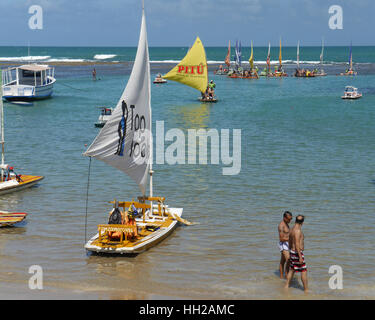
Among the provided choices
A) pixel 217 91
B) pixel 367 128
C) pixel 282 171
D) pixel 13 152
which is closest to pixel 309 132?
pixel 367 128

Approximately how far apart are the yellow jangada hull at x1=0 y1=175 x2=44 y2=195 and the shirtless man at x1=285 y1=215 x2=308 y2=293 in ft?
47.9

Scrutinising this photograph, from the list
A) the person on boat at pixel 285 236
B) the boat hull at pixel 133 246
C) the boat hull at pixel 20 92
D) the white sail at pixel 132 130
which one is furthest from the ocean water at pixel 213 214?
the boat hull at pixel 20 92

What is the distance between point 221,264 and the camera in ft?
56.0

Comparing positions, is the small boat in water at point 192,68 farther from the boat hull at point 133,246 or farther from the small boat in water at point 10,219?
the boat hull at point 133,246

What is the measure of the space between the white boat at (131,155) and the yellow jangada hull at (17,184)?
25.3ft

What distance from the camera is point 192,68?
56719mm

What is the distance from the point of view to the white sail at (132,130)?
17344 millimetres

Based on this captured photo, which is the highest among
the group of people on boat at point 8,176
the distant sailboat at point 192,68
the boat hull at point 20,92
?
the distant sailboat at point 192,68

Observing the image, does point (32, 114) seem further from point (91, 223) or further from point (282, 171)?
point (91, 223)

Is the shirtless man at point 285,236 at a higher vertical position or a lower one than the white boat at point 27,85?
lower

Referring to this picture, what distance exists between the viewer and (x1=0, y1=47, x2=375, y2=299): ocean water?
50.7 ft

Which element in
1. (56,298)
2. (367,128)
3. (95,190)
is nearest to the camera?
(56,298)

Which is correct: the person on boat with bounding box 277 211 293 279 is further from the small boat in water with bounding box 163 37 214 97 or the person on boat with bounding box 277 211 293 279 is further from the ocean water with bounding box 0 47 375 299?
the small boat in water with bounding box 163 37 214 97
